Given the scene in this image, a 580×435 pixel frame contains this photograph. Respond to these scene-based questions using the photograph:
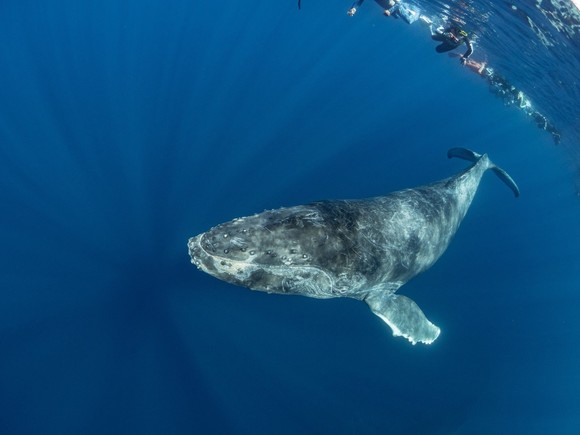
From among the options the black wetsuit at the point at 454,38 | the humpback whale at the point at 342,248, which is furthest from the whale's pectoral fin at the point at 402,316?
the black wetsuit at the point at 454,38

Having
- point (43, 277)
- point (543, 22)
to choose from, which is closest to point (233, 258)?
point (43, 277)

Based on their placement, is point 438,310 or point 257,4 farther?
point 257,4

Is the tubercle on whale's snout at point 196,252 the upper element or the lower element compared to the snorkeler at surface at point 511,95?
lower

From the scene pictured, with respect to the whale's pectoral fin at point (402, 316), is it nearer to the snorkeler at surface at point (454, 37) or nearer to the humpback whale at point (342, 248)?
the humpback whale at point (342, 248)

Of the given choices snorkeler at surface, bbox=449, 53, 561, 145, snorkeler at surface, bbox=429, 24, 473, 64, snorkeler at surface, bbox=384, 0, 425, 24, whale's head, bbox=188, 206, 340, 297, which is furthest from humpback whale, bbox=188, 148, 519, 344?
snorkeler at surface, bbox=449, 53, 561, 145

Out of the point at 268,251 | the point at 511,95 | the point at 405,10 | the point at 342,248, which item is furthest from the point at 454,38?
the point at 268,251

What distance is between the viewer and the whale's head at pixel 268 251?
585cm

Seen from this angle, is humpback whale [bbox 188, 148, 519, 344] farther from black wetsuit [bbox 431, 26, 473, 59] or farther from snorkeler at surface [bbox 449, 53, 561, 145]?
snorkeler at surface [bbox 449, 53, 561, 145]

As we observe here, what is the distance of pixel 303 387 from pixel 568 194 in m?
33.9

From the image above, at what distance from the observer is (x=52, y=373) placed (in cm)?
1176

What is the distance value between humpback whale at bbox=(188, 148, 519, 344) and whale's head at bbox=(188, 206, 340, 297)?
0.05 feet

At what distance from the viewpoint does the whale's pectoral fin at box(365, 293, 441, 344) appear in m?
8.65

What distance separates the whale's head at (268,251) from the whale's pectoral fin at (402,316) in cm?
237

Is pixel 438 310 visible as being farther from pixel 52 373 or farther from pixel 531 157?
pixel 531 157
